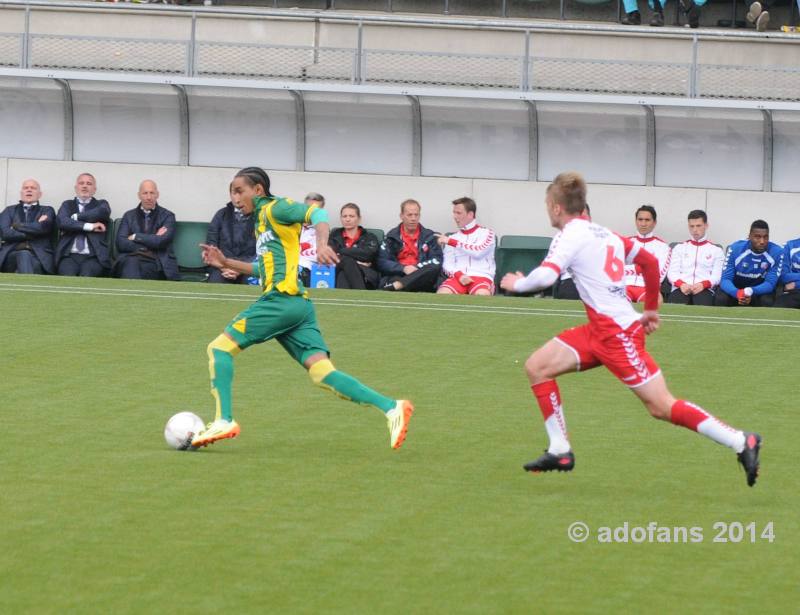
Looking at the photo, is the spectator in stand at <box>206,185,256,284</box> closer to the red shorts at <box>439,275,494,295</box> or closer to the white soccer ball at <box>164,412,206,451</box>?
the red shorts at <box>439,275,494,295</box>

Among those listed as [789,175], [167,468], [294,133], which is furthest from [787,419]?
[294,133]

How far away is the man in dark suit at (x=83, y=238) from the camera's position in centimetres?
1958

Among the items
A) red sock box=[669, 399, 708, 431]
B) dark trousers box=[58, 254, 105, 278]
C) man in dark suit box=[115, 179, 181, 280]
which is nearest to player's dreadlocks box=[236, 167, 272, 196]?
red sock box=[669, 399, 708, 431]

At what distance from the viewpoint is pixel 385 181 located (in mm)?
21484

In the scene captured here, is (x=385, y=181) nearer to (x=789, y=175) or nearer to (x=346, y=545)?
(x=789, y=175)

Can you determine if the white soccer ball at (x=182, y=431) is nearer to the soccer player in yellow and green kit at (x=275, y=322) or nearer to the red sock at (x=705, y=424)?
the soccer player in yellow and green kit at (x=275, y=322)

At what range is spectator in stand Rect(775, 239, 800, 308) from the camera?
18.3 meters

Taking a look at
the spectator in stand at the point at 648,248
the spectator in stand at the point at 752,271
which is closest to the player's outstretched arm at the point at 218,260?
the spectator in stand at the point at 648,248

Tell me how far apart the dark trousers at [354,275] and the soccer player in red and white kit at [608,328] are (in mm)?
11156

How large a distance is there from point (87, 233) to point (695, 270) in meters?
8.24

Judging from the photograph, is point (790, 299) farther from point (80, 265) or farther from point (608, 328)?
point (608, 328)

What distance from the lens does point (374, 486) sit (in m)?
7.69

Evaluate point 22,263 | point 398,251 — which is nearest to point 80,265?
point 22,263

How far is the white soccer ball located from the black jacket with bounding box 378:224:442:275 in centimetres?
1024
